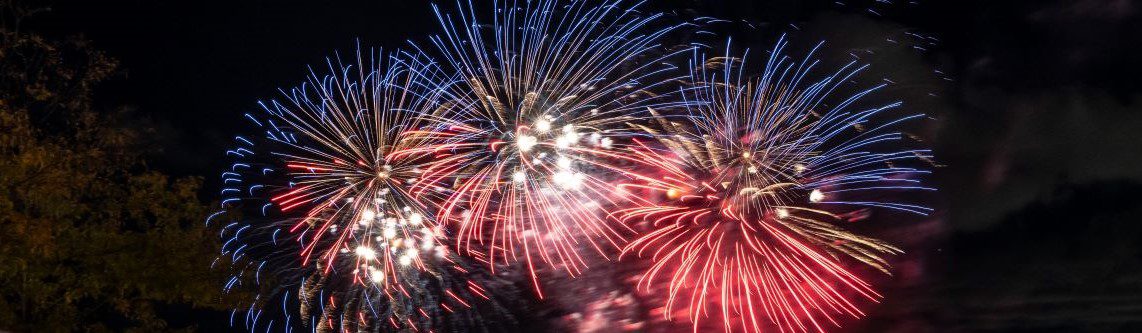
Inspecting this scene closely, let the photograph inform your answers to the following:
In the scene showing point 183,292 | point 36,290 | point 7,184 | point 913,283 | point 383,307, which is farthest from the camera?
point 913,283

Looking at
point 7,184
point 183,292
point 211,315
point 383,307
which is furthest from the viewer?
point 211,315

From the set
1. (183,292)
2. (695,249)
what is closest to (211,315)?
(183,292)

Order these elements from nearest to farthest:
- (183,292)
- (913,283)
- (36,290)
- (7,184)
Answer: (7,184) → (36,290) → (183,292) → (913,283)

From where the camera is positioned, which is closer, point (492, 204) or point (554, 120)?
point (554, 120)

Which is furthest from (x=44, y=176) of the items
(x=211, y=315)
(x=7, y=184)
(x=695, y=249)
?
(x=211, y=315)

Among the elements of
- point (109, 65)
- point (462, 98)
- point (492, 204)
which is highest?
point (109, 65)

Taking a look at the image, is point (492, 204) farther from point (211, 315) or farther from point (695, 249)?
point (211, 315)

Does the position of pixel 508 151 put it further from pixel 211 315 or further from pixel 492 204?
pixel 211 315

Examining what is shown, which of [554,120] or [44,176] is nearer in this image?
[44,176]

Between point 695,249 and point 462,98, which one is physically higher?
point 462,98
